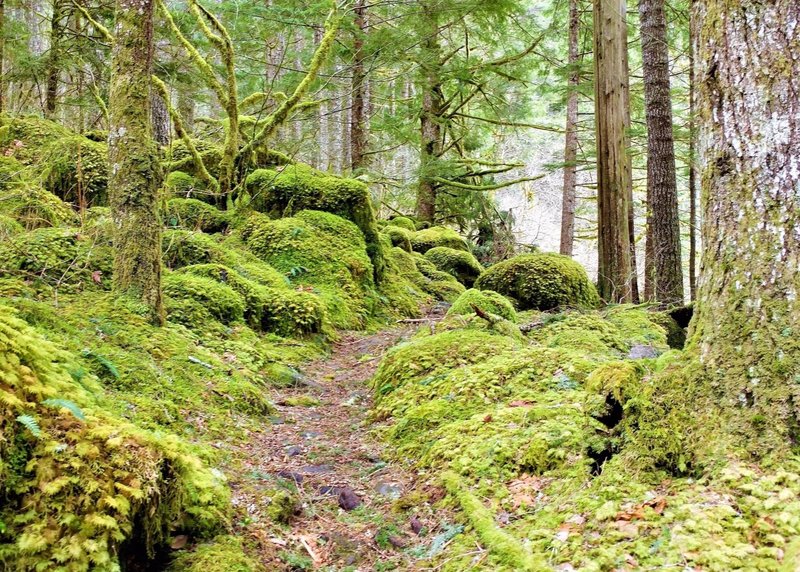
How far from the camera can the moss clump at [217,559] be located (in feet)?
7.41

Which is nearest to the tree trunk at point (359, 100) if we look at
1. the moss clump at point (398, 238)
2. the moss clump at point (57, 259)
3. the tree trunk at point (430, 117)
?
the tree trunk at point (430, 117)

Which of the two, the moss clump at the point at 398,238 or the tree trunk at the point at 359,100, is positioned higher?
the tree trunk at the point at 359,100

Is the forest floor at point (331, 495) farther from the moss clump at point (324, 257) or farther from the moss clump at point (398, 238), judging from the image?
the moss clump at point (398, 238)

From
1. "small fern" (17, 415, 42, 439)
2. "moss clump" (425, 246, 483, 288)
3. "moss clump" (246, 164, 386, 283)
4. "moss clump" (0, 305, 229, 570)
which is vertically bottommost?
"moss clump" (0, 305, 229, 570)

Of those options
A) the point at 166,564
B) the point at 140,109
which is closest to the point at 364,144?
the point at 140,109

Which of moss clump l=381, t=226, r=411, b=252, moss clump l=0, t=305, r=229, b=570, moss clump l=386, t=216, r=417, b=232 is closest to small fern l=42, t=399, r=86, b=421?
moss clump l=0, t=305, r=229, b=570

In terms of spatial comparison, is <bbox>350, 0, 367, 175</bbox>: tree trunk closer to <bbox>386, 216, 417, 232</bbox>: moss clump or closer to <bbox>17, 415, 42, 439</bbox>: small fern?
<bbox>386, 216, 417, 232</bbox>: moss clump

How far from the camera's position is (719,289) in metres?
2.62

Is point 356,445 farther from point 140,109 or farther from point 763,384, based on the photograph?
point 140,109

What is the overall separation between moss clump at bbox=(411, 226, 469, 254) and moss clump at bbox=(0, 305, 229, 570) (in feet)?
35.9

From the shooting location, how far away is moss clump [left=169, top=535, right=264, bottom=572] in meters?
2.26

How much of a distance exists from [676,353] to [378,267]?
6.71 metres

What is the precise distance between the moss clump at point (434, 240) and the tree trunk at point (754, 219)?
10575mm

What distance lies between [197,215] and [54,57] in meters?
4.21
